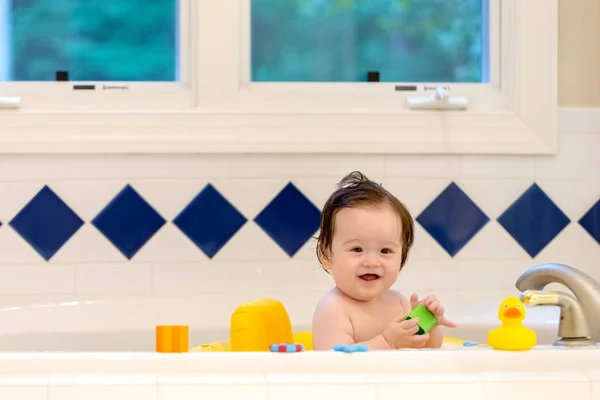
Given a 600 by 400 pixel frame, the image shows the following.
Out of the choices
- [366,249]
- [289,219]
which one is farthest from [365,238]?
[289,219]

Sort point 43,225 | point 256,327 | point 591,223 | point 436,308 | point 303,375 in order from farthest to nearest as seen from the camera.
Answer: point 591,223
point 43,225
point 256,327
point 436,308
point 303,375

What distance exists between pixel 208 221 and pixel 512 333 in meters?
1.26

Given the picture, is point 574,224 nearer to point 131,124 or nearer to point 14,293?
point 131,124

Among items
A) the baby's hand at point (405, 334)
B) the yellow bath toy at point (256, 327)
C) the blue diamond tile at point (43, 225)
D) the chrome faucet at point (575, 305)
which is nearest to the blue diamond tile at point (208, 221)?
the blue diamond tile at point (43, 225)

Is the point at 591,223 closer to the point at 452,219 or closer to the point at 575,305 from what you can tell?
the point at 452,219

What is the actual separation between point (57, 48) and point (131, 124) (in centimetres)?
36

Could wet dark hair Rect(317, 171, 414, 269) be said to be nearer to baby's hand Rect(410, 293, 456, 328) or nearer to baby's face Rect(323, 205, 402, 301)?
baby's face Rect(323, 205, 402, 301)

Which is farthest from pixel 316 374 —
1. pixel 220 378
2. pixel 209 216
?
pixel 209 216

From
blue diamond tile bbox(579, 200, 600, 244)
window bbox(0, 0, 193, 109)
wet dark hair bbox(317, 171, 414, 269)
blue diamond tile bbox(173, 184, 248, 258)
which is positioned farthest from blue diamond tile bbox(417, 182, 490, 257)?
window bbox(0, 0, 193, 109)

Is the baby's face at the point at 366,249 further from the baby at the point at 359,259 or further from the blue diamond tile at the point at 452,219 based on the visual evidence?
the blue diamond tile at the point at 452,219

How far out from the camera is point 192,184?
2447 millimetres

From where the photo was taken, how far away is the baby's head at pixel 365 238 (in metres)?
1.76

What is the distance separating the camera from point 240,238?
8.05 ft

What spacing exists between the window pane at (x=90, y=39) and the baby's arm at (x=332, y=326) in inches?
41.1
